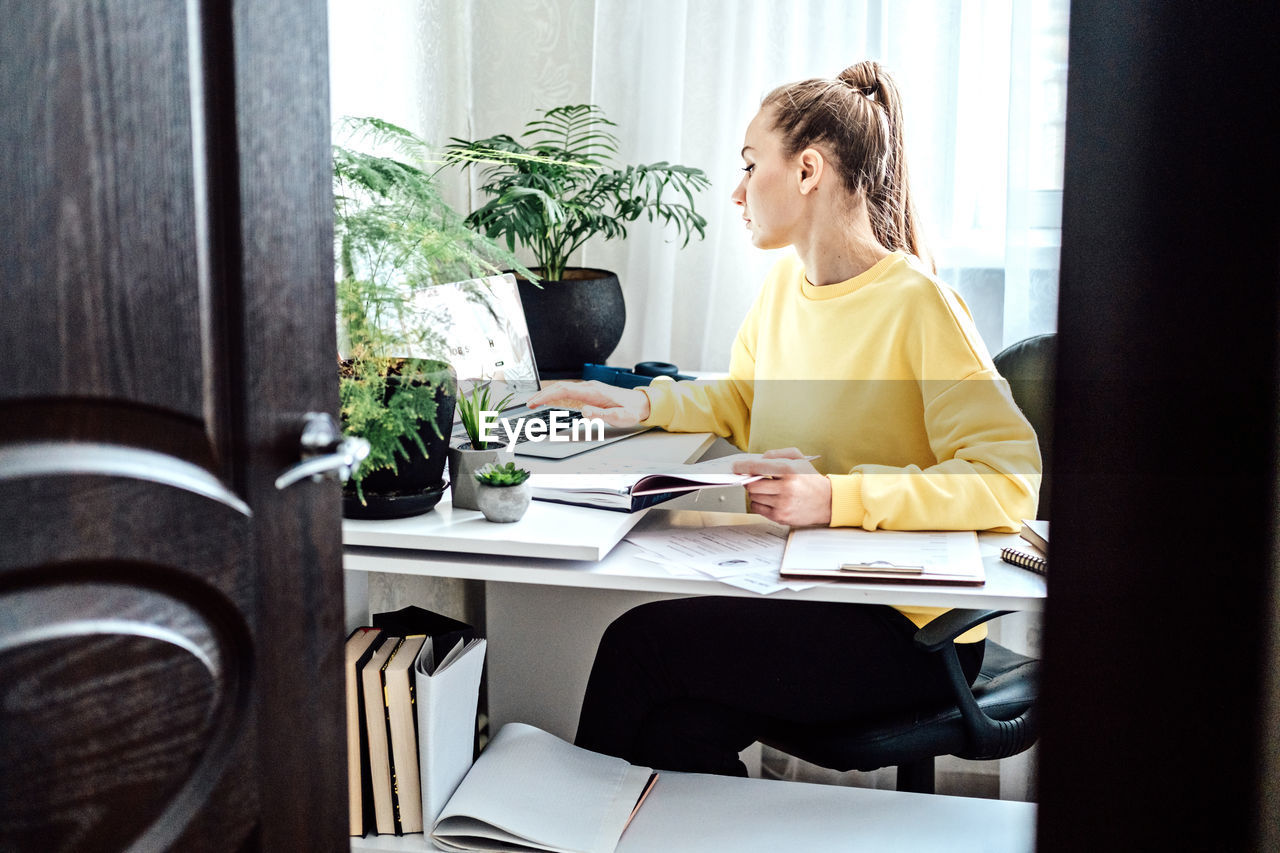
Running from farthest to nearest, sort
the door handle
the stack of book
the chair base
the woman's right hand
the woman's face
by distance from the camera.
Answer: the woman's right hand
the woman's face
the chair base
the stack of book
the door handle

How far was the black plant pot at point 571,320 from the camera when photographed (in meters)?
1.91

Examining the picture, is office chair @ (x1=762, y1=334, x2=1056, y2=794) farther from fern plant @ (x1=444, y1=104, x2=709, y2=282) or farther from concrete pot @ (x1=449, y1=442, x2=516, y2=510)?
fern plant @ (x1=444, y1=104, x2=709, y2=282)

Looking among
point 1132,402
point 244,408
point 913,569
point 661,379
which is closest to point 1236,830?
point 1132,402

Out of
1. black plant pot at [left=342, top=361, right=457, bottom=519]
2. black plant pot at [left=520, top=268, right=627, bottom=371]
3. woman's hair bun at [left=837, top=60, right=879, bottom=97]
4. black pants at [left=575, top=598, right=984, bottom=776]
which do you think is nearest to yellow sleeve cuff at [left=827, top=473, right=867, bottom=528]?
black pants at [left=575, top=598, right=984, bottom=776]

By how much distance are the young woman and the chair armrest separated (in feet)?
0.27

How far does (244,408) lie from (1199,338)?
2.04 feet

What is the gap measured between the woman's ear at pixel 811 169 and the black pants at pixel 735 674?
23.2 inches

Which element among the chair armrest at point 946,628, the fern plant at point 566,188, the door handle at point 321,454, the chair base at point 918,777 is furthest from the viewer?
the fern plant at point 566,188

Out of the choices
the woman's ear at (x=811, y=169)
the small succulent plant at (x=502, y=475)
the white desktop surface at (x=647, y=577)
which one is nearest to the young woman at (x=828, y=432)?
the woman's ear at (x=811, y=169)

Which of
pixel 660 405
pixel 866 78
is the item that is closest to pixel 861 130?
pixel 866 78

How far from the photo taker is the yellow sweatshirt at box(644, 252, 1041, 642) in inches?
52.2

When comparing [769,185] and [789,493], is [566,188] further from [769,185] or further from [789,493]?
[789,493]

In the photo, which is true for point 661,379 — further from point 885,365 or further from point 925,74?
point 925,74

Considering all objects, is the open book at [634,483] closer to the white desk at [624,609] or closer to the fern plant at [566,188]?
the white desk at [624,609]
